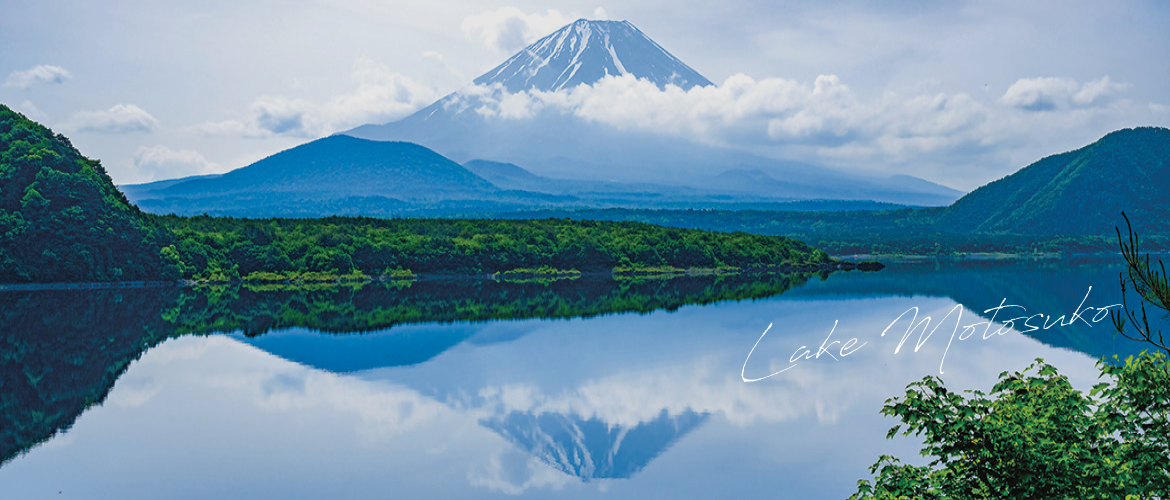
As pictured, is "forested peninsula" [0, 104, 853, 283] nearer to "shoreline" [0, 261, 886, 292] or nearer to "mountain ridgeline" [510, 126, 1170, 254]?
"shoreline" [0, 261, 886, 292]

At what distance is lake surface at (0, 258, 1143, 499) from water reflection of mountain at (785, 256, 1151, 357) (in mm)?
418

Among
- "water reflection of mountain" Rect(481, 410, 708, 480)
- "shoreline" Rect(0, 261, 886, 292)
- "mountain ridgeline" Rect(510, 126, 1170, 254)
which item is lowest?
"shoreline" Rect(0, 261, 886, 292)

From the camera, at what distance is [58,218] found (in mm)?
60094

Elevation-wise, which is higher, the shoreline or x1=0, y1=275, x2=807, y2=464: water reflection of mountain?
x1=0, y1=275, x2=807, y2=464: water reflection of mountain

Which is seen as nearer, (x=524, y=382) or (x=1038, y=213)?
(x=524, y=382)

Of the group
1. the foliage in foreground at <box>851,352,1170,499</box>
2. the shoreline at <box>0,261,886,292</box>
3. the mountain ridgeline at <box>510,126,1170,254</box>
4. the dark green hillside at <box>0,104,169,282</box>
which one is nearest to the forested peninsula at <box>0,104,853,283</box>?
the dark green hillside at <box>0,104,169,282</box>

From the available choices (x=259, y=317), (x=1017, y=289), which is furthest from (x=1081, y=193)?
(x=259, y=317)

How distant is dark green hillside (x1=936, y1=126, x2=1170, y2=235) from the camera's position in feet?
507

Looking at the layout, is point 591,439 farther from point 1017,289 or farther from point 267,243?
point 267,243

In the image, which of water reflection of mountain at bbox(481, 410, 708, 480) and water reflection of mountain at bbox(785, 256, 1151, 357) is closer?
water reflection of mountain at bbox(481, 410, 708, 480)

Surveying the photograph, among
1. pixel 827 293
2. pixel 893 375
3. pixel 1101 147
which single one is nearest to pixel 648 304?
pixel 827 293

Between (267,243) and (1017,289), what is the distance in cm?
5392

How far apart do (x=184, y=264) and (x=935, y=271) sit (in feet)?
197

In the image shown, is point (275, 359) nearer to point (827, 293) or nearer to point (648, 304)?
point (648, 304)
